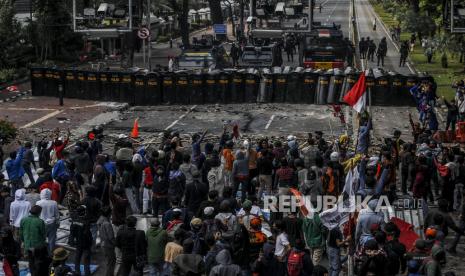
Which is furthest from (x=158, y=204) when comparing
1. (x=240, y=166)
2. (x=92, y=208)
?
(x=92, y=208)

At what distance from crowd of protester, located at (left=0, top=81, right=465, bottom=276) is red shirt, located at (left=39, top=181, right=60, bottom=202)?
4 cm

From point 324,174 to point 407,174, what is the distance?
4197 millimetres

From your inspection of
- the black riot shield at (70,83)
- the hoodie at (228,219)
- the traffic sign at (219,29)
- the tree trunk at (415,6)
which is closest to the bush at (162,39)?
the traffic sign at (219,29)

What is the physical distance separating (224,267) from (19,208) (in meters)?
5.32

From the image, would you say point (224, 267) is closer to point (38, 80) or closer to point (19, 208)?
point (19, 208)

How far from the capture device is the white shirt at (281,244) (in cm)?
1367

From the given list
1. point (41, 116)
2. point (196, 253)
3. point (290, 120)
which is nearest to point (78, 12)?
point (41, 116)

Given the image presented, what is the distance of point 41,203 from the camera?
15625 millimetres

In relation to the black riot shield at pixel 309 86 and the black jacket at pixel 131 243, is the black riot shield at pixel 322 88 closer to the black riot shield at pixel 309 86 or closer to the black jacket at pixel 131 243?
the black riot shield at pixel 309 86

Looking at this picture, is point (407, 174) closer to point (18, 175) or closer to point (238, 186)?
point (238, 186)

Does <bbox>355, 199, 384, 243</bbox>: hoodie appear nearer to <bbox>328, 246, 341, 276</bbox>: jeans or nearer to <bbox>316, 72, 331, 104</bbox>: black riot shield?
<bbox>328, 246, 341, 276</bbox>: jeans

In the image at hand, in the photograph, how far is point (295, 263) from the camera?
13.0 meters

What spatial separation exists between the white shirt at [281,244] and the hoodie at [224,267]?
1.32 m

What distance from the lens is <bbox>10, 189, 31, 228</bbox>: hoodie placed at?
632 inches
